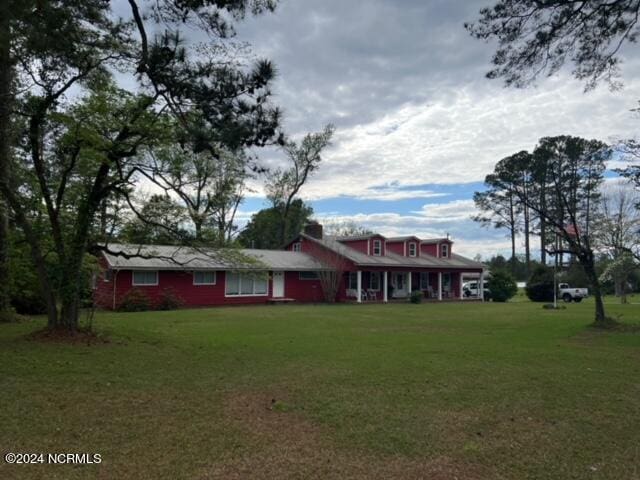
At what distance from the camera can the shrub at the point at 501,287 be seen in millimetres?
34156

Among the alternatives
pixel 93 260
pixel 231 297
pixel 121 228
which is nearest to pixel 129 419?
pixel 121 228

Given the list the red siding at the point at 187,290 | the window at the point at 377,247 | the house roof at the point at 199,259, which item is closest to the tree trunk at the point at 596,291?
the house roof at the point at 199,259

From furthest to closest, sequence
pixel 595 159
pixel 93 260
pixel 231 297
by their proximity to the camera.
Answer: pixel 231 297 < pixel 595 159 < pixel 93 260

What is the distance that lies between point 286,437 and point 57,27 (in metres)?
6.53

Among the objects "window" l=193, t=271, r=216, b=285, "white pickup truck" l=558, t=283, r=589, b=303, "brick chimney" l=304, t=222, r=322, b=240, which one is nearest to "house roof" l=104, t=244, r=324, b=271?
"window" l=193, t=271, r=216, b=285

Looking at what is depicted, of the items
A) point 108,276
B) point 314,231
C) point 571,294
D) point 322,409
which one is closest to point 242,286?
point 108,276

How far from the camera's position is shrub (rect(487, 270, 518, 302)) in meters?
34.2

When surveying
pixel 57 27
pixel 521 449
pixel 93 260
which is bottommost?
pixel 521 449

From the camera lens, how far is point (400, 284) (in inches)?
1353

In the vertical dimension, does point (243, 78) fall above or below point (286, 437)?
above

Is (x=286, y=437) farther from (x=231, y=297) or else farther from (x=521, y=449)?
(x=231, y=297)

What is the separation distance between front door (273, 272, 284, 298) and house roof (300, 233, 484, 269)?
383 cm

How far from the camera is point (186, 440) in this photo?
4.65 m

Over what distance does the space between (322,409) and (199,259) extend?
7654 millimetres
